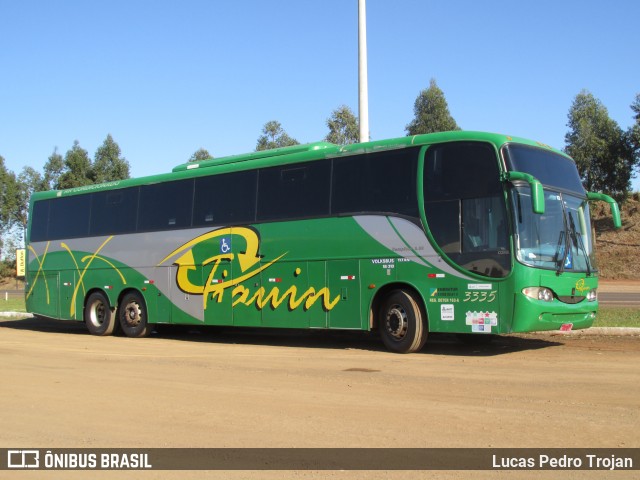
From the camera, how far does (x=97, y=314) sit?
62.8ft

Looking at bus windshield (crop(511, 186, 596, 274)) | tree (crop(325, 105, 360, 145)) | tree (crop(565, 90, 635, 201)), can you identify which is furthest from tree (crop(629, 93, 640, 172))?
bus windshield (crop(511, 186, 596, 274))

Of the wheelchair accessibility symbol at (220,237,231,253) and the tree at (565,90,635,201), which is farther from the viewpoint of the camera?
the tree at (565,90,635,201)

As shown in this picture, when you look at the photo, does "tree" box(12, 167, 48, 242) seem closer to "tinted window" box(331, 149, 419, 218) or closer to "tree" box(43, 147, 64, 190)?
"tree" box(43, 147, 64, 190)

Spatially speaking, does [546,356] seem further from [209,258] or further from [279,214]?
[209,258]

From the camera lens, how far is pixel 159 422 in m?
7.00

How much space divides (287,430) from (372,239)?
694cm

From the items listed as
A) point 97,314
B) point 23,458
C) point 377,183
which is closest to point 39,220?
point 97,314

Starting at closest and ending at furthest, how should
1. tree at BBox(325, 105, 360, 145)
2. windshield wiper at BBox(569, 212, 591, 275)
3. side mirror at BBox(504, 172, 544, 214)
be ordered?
side mirror at BBox(504, 172, 544, 214) → windshield wiper at BBox(569, 212, 591, 275) → tree at BBox(325, 105, 360, 145)

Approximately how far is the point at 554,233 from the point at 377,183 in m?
3.29

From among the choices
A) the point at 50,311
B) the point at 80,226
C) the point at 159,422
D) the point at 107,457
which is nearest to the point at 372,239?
the point at 159,422

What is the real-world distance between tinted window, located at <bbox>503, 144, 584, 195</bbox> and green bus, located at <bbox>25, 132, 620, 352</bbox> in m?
0.03

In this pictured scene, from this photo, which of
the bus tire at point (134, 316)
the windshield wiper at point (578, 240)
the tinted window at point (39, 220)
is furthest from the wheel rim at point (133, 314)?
the windshield wiper at point (578, 240)

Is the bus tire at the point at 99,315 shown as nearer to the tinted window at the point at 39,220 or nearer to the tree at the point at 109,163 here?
the tinted window at the point at 39,220

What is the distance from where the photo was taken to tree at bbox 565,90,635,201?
4934 centimetres
